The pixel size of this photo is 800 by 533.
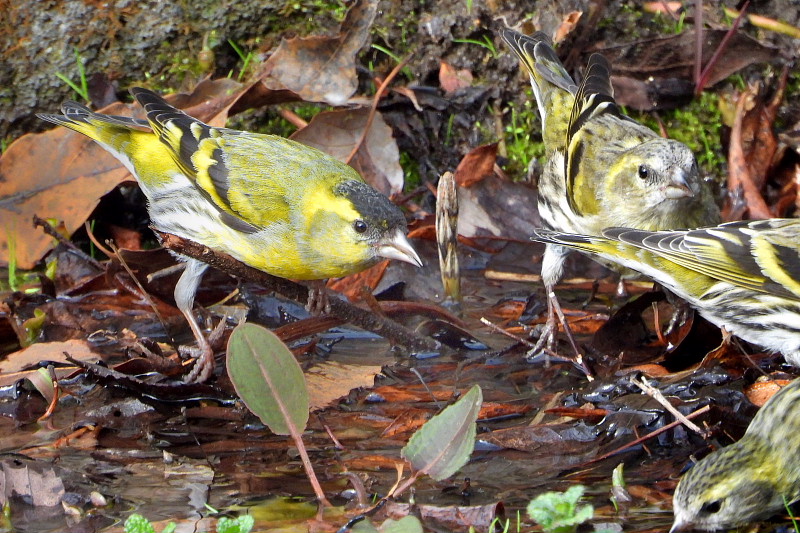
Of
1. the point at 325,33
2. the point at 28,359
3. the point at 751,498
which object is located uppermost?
the point at 325,33

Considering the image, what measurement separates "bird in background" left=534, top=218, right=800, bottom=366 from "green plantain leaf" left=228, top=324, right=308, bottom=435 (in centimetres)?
159

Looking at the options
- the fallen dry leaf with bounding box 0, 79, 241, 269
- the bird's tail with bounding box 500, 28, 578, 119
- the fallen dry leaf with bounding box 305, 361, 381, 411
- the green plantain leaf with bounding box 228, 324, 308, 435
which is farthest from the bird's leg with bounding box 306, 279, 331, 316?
the bird's tail with bounding box 500, 28, 578, 119

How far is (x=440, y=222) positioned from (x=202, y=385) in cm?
142

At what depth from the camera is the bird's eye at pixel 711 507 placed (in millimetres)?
2871

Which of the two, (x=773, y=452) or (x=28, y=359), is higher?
(x=773, y=452)

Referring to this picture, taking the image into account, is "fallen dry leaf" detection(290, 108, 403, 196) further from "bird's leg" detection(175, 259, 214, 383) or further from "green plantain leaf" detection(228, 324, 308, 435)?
"green plantain leaf" detection(228, 324, 308, 435)

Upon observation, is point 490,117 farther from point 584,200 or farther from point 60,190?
point 60,190

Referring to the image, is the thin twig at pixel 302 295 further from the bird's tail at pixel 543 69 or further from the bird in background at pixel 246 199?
the bird's tail at pixel 543 69

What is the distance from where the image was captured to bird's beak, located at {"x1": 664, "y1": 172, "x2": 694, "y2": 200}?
4359mm

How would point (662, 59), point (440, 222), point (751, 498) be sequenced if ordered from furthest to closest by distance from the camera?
point (662, 59) → point (440, 222) → point (751, 498)

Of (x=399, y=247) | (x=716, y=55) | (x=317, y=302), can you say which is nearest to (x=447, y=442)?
(x=399, y=247)

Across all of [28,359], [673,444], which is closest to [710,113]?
[673,444]

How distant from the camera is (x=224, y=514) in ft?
9.74

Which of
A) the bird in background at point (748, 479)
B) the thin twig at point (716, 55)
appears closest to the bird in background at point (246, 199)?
the bird in background at point (748, 479)
